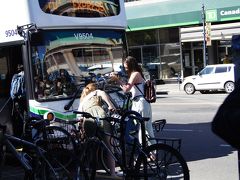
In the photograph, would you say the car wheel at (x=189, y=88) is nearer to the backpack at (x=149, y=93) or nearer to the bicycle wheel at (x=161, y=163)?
the backpack at (x=149, y=93)

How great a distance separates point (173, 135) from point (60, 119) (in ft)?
15.3

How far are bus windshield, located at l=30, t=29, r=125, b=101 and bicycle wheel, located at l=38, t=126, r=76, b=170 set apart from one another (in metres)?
1.69

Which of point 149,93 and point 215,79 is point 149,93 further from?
point 215,79

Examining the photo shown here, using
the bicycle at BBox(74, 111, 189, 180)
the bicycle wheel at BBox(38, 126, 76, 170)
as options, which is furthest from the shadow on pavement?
the bicycle wheel at BBox(38, 126, 76, 170)

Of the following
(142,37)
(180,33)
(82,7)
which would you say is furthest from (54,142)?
(142,37)

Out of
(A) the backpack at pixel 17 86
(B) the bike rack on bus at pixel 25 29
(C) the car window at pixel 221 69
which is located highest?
(B) the bike rack on bus at pixel 25 29

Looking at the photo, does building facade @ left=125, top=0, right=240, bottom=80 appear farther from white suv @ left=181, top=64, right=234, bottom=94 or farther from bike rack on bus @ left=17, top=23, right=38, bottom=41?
bike rack on bus @ left=17, top=23, right=38, bottom=41

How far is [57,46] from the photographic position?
8.30 m

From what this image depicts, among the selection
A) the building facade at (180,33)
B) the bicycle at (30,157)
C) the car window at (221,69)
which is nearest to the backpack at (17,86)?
the bicycle at (30,157)

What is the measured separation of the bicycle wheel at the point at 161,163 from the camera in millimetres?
5937

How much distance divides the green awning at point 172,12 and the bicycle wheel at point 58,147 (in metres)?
23.9

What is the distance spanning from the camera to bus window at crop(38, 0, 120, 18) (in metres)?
8.43

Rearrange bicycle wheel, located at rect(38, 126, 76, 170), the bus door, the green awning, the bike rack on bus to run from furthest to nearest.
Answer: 1. the green awning
2. the bus door
3. the bike rack on bus
4. bicycle wheel, located at rect(38, 126, 76, 170)

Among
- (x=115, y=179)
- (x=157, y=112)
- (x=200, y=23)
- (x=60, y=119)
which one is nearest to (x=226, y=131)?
(x=115, y=179)
